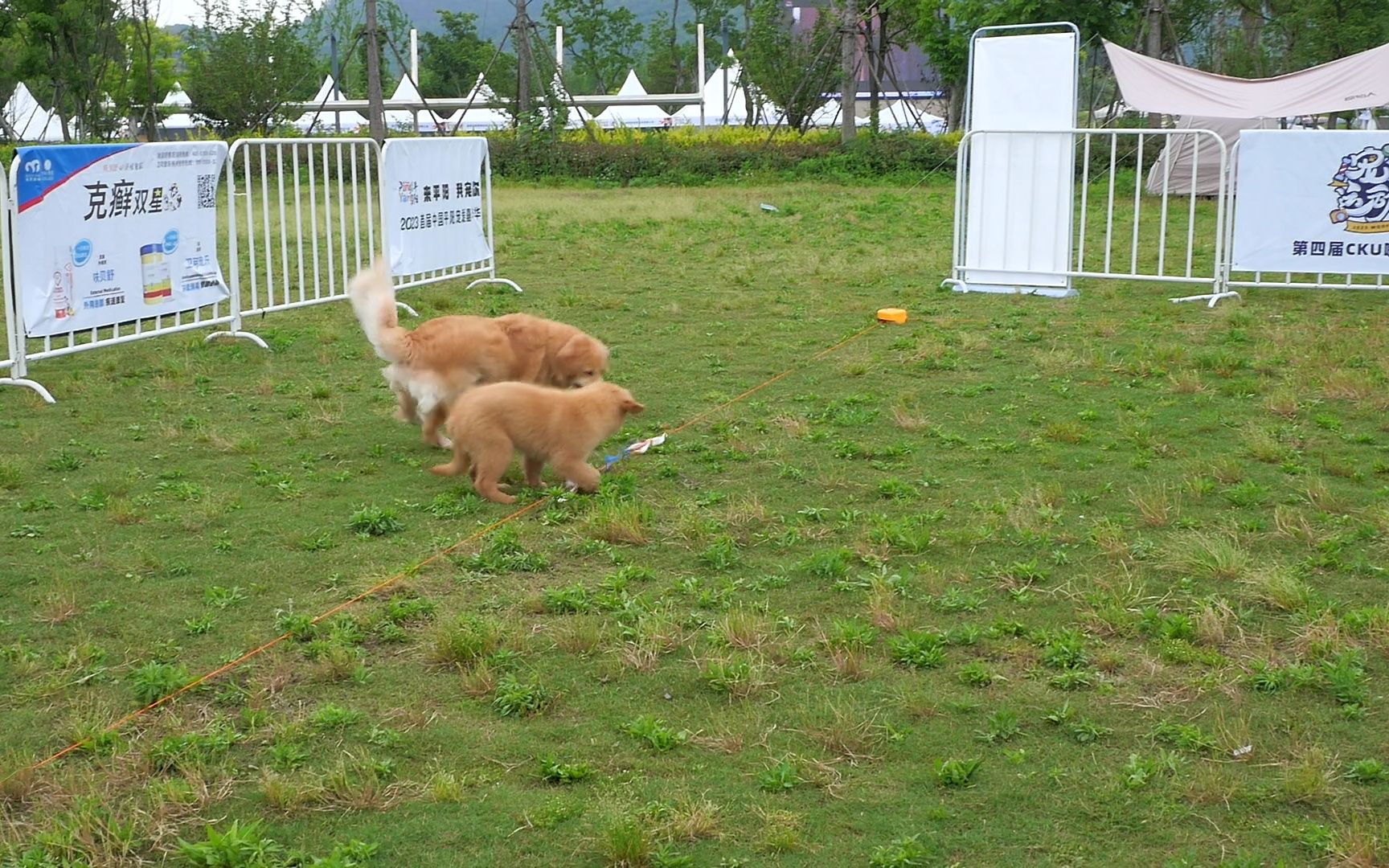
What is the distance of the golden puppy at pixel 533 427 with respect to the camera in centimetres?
600

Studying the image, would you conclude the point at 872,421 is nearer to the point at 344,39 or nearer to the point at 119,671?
the point at 119,671

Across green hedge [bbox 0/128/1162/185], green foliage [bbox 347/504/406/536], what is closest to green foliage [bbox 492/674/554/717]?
green foliage [bbox 347/504/406/536]

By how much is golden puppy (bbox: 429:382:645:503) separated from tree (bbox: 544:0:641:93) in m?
61.6

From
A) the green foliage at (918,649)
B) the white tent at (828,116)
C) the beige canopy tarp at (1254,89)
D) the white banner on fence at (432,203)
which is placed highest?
the white tent at (828,116)

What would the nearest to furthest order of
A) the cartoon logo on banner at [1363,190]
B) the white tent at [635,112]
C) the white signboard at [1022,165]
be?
the cartoon logo on banner at [1363,190]
the white signboard at [1022,165]
the white tent at [635,112]

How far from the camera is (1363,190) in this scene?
11703 mm

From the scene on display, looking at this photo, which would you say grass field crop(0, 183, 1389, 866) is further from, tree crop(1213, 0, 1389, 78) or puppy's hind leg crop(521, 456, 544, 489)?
tree crop(1213, 0, 1389, 78)

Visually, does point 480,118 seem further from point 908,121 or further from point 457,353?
point 457,353

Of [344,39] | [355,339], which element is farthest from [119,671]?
[344,39]

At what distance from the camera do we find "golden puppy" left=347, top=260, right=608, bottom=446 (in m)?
6.84

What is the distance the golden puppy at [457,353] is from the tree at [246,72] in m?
35.6

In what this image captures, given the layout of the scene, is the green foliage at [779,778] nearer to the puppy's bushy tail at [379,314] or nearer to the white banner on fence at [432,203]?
the puppy's bushy tail at [379,314]

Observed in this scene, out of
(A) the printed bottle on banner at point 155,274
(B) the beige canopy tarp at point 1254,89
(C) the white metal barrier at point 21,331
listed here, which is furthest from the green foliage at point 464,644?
(B) the beige canopy tarp at point 1254,89

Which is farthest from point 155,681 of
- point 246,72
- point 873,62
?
point 246,72
